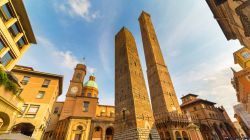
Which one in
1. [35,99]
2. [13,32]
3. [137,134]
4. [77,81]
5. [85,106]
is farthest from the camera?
[77,81]

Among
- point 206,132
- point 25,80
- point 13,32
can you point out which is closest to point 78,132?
point 25,80

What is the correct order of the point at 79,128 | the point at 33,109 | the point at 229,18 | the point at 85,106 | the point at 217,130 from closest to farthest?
the point at 229,18 < the point at 33,109 < the point at 79,128 < the point at 85,106 < the point at 217,130

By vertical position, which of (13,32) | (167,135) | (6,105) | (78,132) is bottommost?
(167,135)

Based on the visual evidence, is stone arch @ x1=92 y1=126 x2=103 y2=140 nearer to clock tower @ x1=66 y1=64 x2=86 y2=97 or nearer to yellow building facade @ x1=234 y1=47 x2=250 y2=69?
Answer: clock tower @ x1=66 y1=64 x2=86 y2=97

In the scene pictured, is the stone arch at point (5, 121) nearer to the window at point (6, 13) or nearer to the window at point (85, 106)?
the window at point (6, 13)

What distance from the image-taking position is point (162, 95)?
2603 centimetres

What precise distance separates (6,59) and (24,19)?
5.47 metres

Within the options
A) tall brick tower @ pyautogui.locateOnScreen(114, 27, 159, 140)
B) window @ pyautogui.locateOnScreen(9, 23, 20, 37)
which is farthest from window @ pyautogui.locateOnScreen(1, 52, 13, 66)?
tall brick tower @ pyautogui.locateOnScreen(114, 27, 159, 140)

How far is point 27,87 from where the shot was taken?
22.2m

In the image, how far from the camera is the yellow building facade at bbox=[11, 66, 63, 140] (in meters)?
19.3

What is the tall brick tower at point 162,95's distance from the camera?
70.3ft

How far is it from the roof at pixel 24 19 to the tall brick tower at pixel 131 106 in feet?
48.1

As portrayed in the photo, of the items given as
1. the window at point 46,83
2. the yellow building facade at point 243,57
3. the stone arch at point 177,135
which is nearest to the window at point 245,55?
the yellow building facade at point 243,57

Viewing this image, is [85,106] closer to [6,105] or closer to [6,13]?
[6,105]
